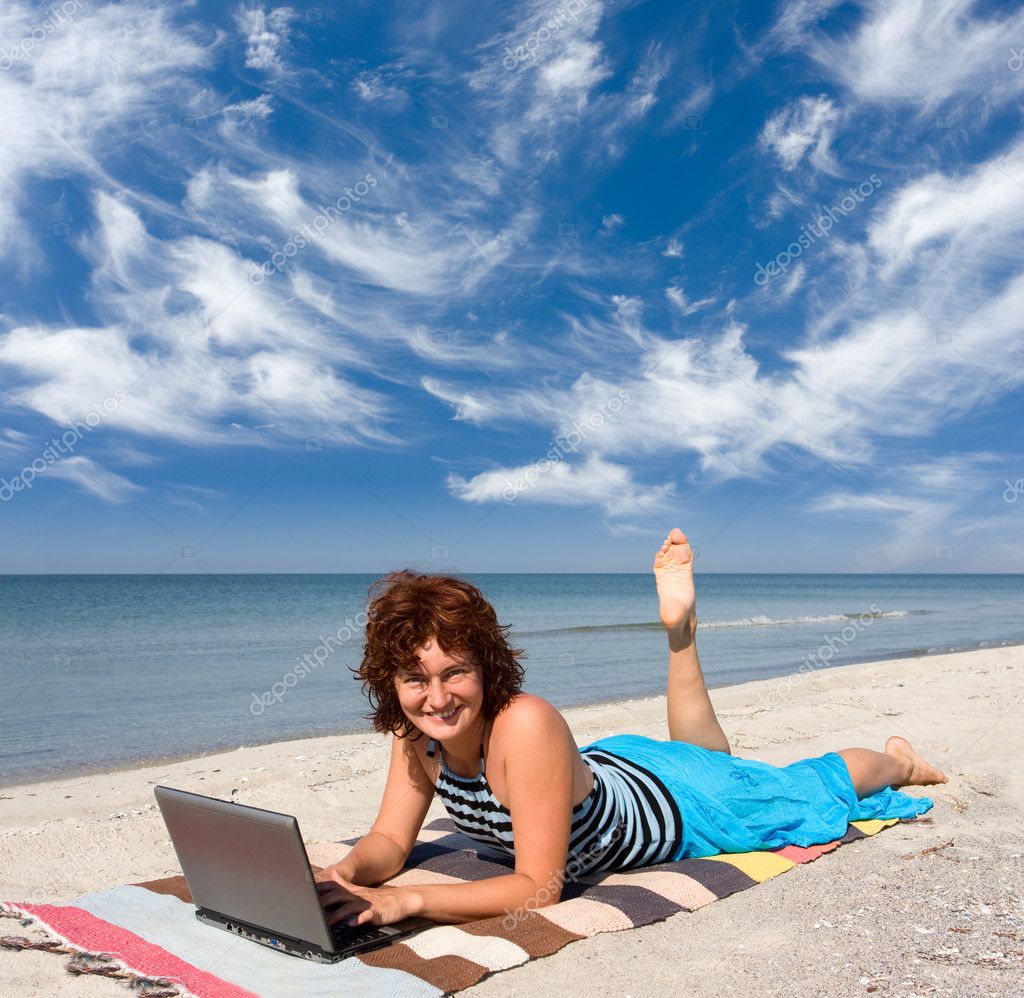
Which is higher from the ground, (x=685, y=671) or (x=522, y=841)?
(x=685, y=671)

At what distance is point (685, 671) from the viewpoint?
4.64 meters

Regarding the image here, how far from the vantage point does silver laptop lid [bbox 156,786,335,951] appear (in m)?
2.81

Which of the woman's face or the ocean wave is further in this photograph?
the ocean wave

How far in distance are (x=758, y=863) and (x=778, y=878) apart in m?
0.11

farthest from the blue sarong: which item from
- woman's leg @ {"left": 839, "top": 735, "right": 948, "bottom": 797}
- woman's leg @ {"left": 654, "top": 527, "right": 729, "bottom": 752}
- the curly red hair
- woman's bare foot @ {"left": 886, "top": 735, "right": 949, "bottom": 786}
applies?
the curly red hair

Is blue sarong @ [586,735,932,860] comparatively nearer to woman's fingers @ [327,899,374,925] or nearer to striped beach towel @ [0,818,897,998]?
striped beach towel @ [0,818,897,998]

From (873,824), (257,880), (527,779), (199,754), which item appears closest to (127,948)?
(257,880)

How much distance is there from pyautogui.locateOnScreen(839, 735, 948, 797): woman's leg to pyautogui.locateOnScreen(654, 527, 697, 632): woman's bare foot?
1321 millimetres

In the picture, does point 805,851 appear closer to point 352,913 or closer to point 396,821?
point 396,821

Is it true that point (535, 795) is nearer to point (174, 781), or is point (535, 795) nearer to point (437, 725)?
point (437, 725)

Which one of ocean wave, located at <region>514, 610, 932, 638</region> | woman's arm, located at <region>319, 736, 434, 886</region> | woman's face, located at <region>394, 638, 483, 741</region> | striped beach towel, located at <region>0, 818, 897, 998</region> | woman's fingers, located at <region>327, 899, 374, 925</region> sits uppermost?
woman's face, located at <region>394, 638, 483, 741</region>

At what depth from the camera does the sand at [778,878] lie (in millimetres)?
3000

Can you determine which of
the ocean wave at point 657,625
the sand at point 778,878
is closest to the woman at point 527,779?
the sand at point 778,878

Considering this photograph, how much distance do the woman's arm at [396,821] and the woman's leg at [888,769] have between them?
257 centimetres
